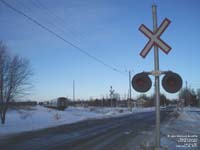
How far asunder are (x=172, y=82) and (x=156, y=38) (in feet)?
3.33

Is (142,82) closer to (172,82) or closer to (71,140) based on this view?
(172,82)

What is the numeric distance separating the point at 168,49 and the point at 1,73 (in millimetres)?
22374

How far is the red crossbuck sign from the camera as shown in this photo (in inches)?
264

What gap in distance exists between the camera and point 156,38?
682cm

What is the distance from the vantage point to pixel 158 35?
6805 mm

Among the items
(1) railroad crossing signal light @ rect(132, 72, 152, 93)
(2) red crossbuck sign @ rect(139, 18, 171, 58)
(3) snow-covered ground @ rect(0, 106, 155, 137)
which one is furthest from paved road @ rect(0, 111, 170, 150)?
(2) red crossbuck sign @ rect(139, 18, 171, 58)

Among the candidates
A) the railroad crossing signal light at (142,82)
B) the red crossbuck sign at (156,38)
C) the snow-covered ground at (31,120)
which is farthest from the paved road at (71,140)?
the red crossbuck sign at (156,38)

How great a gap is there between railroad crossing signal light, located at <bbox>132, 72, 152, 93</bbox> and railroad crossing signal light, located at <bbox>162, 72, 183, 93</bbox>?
0.35 metres

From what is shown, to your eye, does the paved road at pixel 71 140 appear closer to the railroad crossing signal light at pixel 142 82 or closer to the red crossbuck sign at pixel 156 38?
the railroad crossing signal light at pixel 142 82

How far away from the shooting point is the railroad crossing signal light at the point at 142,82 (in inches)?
275

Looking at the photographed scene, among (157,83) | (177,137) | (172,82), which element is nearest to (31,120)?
(177,137)

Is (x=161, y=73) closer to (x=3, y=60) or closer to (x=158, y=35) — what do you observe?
(x=158, y=35)

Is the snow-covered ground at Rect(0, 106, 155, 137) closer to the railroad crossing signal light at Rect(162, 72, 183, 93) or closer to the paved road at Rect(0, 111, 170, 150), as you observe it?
the paved road at Rect(0, 111, 170, 150)

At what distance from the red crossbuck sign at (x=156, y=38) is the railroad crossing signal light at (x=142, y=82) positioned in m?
0.46
